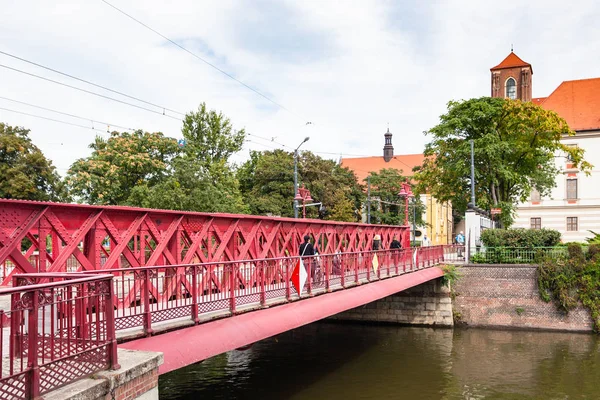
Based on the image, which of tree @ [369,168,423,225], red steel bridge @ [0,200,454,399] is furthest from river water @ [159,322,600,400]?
tree @ [369,168,423,225]

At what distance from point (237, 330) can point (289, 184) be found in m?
37.9

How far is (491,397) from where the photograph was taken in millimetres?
15164

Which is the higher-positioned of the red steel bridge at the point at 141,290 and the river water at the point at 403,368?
the red steel bridge at the point at 141,290

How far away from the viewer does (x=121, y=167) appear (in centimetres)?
3338

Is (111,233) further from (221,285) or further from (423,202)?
(423,202)

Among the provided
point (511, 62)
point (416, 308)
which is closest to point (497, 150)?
point (416, 308)

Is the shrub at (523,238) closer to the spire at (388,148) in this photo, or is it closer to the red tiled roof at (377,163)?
the red tiled roof at (377,163)

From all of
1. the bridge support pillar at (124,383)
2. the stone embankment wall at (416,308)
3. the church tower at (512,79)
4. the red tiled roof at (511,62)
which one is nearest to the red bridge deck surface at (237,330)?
the bridge support pillar at (124,383)

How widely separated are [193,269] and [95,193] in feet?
89.2

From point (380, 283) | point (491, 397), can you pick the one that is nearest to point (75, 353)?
point (380, 283)

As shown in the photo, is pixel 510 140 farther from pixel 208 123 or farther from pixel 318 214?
pixel 208 123

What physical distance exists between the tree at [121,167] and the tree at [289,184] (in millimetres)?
11485

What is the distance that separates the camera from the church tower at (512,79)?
59688mm

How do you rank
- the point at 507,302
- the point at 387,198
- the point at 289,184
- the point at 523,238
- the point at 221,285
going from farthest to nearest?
the point at 387,198
the point at 289,184
the point at 523,238
the point at 507,302
the point at 221,285
